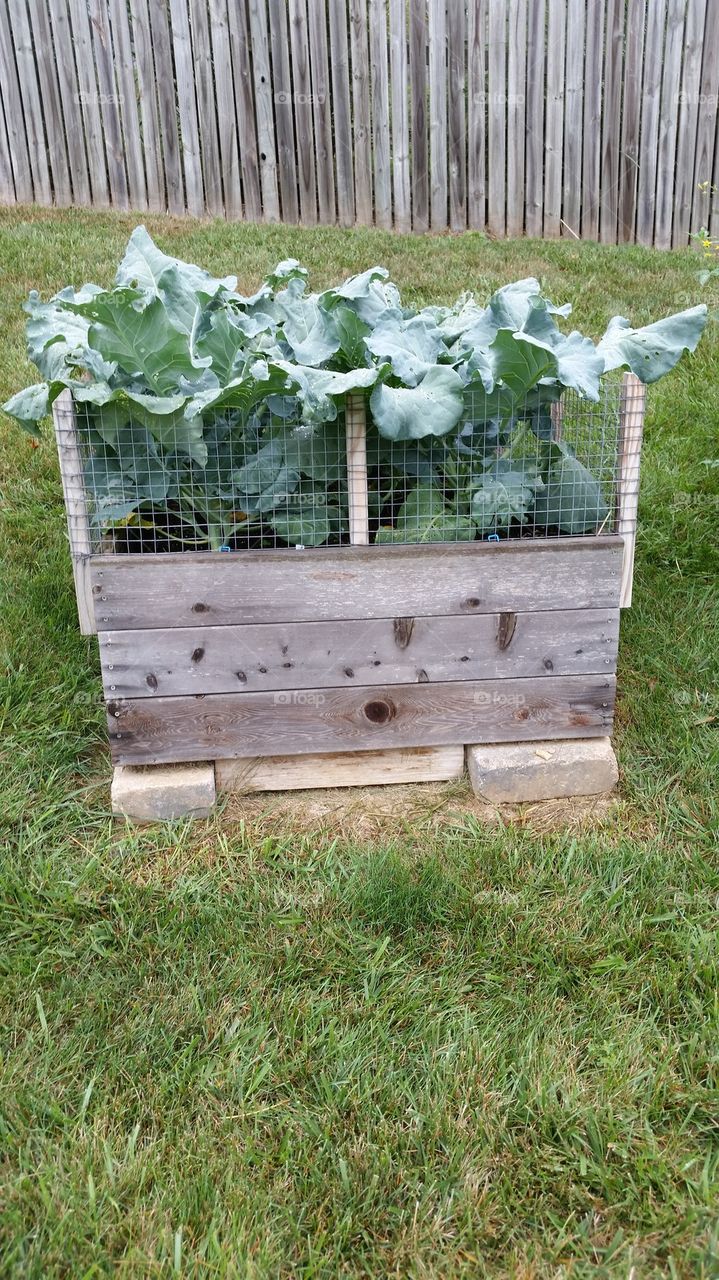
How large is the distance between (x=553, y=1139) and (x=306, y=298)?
6.72ft

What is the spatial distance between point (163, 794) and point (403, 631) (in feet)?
2.33

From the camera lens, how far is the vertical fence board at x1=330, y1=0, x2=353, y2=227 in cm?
580

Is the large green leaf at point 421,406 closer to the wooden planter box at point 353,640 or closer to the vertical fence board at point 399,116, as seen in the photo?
the wooden planter box at point 353,640

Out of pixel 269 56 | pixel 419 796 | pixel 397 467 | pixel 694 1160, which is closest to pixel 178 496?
pixel 397 467

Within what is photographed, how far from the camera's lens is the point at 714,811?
246 cm

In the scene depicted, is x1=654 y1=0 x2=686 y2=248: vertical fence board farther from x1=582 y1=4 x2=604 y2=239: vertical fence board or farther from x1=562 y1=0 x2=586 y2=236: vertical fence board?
x1=562 y1=0 x2=586 y2=236: vertical fence board

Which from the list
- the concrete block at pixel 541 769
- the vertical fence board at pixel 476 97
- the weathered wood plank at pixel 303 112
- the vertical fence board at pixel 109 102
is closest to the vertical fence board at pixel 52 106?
the vertical fence board at pixel 109 102

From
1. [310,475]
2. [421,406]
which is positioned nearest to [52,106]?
[310,475]

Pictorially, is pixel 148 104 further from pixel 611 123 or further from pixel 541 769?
pixel 541 769

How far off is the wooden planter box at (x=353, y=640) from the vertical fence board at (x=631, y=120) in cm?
449

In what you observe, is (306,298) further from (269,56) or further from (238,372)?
(269,56)

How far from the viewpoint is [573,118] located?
6004 millimetres

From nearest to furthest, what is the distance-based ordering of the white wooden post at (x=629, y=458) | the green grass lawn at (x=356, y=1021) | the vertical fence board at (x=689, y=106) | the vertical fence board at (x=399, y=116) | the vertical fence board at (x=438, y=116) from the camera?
the green grass lawn at (x=356, y=1021) < the white wooden post at (x=629, y=458) < the vertical fence board at (x=399, y=116) < the vertical fence board at (x=438, y=116) < the vertical fence board at (x=689, y=106)

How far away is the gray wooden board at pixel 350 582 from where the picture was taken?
231 centimetres
